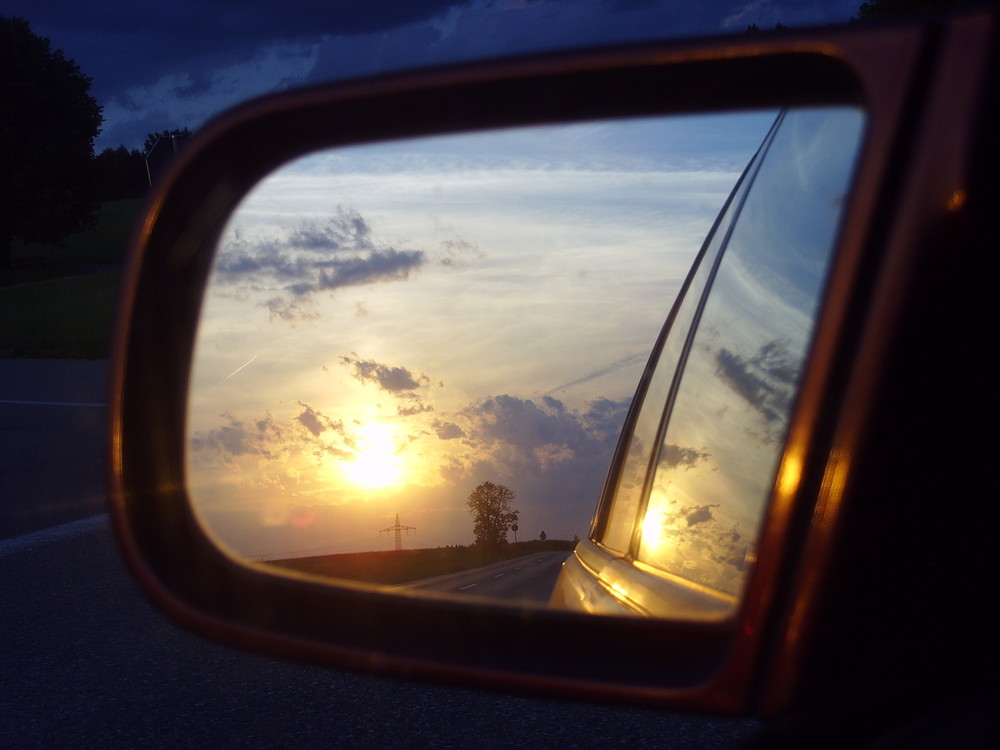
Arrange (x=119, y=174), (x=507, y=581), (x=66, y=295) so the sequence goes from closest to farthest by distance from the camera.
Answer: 1. (x=507, y=581)
2. (x=66, y=295)
3. (x=119, y=174)

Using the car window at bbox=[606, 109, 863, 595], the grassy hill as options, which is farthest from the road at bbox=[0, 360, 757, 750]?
the grassy hill

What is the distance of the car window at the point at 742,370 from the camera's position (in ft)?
4.18

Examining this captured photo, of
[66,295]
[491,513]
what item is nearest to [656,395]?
[491,513]

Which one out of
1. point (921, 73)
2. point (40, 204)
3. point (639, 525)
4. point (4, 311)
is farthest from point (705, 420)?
point (40, 204)

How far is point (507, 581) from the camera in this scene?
148cm

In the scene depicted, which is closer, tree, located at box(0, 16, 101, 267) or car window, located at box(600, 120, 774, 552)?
car window, located at box(600, 120, 774, 552)

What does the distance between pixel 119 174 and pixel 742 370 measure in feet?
201

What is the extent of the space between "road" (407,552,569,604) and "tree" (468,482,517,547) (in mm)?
41

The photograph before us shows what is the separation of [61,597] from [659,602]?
4.71 metres

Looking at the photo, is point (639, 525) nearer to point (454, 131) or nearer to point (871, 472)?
point (454, 131)

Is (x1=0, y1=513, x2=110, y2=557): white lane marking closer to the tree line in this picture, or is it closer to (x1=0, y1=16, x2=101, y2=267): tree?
the tree line

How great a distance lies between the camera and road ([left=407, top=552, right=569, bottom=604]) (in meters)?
1.32

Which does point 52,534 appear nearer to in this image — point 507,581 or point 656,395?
point 656,395

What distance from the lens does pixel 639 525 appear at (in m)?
2.07
